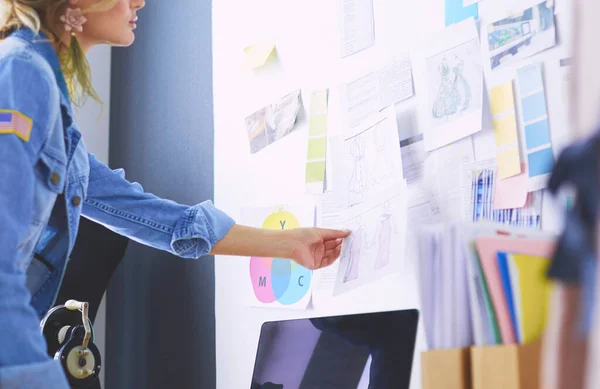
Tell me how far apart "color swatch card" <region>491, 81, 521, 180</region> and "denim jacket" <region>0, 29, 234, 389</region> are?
0.63m

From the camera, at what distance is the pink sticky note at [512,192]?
99cm

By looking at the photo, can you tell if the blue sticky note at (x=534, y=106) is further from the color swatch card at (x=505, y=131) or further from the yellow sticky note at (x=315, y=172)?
the yellow sticky note at (x=315, y=172)

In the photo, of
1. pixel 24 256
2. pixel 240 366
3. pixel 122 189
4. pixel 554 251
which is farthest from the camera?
pixel 240 366

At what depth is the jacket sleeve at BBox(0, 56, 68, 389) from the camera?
2.44 ft

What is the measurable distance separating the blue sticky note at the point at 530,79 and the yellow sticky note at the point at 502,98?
2 cm

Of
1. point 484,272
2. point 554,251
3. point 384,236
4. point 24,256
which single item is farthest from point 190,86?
point 554,251

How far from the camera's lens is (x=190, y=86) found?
6.19 ft

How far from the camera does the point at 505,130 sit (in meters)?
1.03

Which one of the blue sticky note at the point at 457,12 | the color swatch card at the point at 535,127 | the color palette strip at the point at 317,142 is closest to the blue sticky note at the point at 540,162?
the color swatch card at the point at 535,127

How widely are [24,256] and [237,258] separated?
0.77 meters

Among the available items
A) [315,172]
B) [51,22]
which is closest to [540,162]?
[315,172]

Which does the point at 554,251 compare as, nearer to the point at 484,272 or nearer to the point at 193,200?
the point at 484,272

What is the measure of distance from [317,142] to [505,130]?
0.47 meters

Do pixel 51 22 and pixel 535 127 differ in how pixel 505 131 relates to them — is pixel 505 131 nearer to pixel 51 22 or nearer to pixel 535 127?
pixel 535 127
